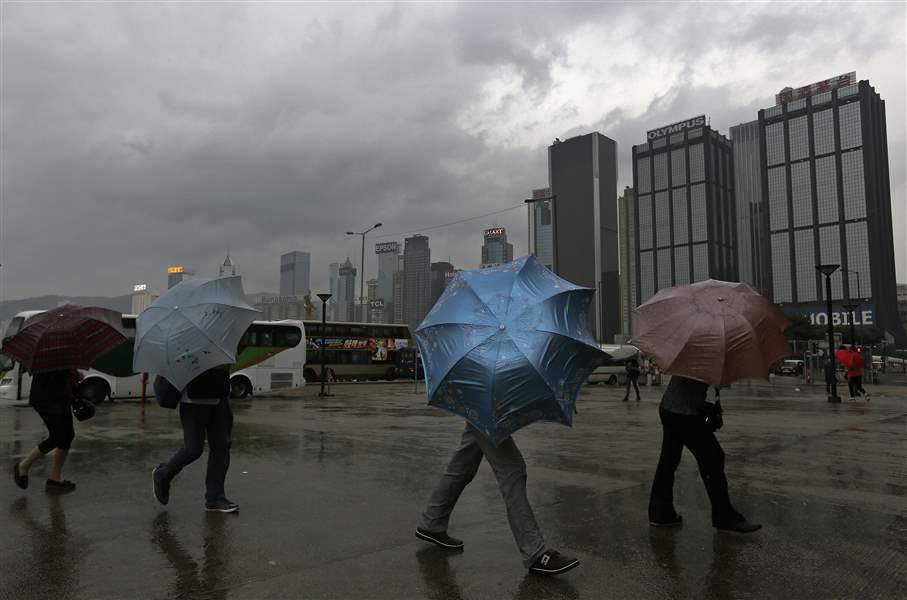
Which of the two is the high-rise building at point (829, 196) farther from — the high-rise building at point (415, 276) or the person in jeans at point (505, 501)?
the person in jeans at point (505, 501)

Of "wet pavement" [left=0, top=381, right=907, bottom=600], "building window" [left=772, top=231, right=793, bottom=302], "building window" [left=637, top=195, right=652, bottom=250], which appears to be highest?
"building window" [left=637, top=195, right=652, bottom=250]

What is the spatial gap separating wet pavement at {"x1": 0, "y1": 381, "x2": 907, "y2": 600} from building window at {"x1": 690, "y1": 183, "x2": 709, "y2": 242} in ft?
463

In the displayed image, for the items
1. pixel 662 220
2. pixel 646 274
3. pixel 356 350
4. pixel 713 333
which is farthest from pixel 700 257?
pixel 713 333

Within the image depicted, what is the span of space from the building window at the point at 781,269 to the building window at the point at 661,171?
92.4ft

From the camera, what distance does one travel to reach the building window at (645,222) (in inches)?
5733

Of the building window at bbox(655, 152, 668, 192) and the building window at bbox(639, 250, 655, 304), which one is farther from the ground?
the building window at bbox(655, 152, 668, 192)

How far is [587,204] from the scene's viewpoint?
6222 cm

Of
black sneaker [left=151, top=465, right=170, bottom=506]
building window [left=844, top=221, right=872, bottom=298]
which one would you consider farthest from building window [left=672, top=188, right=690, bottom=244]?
black sneaker [left=151, top=465, right=170, bottom=506]

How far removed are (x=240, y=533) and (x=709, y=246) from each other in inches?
5828

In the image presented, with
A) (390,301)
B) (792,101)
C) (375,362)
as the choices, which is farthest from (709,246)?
(375,362)

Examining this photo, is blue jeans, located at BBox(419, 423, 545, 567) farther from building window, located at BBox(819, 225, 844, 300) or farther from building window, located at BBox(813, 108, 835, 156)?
building window, located at BBox(813, 108, 835, 156)

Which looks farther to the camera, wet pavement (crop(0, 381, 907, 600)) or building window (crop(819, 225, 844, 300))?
building window (crop(819, 225, 844, 300))

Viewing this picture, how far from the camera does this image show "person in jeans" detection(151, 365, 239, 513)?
561 centimetres

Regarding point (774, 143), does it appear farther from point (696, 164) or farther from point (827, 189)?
point (696, 164)
